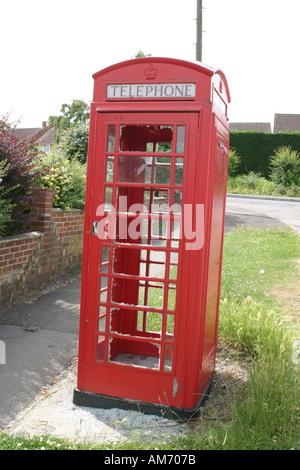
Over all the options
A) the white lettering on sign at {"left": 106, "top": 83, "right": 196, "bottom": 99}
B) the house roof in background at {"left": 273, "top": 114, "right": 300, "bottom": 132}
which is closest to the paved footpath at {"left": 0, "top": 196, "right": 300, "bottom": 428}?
the white lettering on sign at {"left": 106, "top": 83, "right": 196, "bottom": 99}

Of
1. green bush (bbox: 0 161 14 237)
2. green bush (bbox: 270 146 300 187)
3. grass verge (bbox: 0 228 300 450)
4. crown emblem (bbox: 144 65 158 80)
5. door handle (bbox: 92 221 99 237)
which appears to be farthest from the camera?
green bush (bbox: 270 146 300 187)

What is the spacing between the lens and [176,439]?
114 inches

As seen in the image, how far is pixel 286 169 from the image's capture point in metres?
25.6

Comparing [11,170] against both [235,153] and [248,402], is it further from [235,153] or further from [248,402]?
[235,153]

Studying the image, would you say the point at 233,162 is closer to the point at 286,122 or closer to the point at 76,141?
the point at 76,141

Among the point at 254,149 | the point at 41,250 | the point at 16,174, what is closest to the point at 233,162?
the point at 254,149

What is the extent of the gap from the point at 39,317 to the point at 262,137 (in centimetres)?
2488

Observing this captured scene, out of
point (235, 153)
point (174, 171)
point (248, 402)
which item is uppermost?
point (235, 153)

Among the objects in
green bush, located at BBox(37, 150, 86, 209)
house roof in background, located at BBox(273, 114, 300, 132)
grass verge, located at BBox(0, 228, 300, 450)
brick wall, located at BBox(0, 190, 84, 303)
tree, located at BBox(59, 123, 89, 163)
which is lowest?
grass verge, located at BBox(0, 228, 300, 450)

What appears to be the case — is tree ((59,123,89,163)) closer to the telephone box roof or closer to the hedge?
the telephone box roof

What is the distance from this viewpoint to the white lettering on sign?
308 cm

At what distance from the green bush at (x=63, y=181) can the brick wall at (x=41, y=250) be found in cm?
22

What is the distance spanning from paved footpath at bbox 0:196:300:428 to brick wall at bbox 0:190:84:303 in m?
0.21

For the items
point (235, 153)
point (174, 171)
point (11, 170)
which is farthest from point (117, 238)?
point (235, 153)
